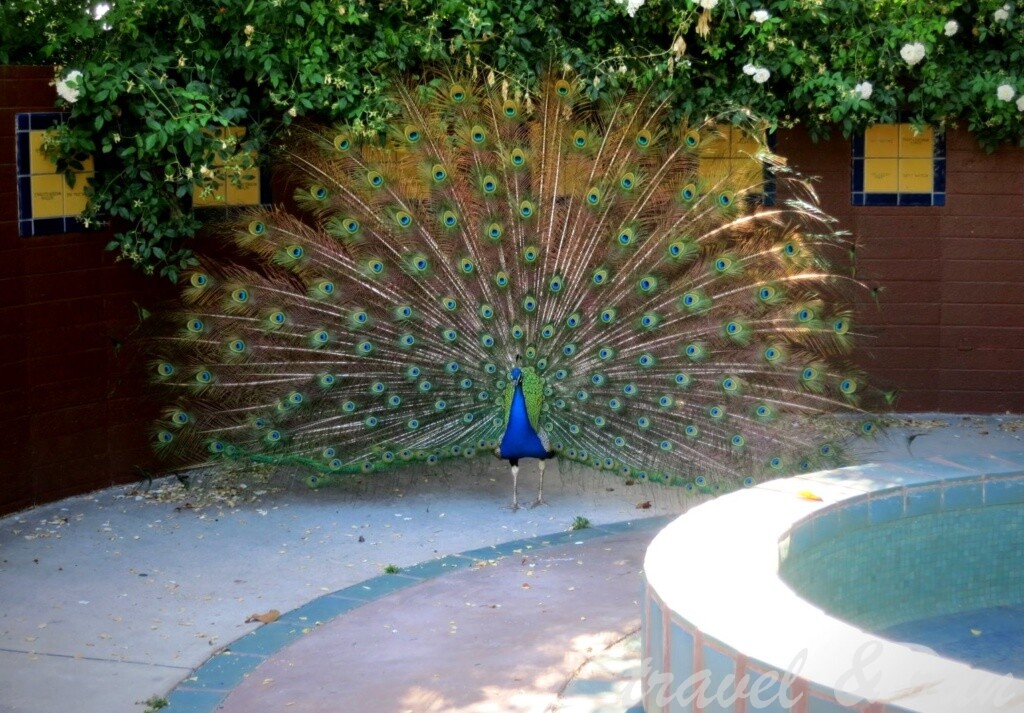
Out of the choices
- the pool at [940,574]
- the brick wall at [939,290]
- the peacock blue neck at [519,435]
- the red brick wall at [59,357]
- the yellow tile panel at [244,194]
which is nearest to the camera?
the pool at [940,574]

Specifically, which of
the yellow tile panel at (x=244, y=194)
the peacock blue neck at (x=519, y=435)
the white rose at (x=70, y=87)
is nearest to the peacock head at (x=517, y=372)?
the peacock blue neck at (x=519, y=435)

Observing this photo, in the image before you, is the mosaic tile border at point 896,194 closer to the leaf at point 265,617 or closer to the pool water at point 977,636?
the pool water at point 977,636

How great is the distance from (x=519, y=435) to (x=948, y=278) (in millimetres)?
4214

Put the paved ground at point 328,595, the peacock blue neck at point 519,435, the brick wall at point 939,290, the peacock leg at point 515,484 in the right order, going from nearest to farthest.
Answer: the paved ground at point 328,595 < the peacock blue neck at point 519,435 < the peacock leg at point 515,484 < the brick wall at point 939,290

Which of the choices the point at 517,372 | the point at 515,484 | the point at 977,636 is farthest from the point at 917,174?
the point at 977,636

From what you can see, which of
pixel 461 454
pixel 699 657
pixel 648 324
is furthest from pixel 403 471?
pixel 699 657

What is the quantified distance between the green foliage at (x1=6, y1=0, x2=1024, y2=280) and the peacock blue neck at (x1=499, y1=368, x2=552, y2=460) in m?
1.98

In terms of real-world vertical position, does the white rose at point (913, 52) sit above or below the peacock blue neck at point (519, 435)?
above

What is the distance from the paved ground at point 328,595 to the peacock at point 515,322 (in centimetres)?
41

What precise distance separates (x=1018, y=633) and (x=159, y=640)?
3797 millimetres

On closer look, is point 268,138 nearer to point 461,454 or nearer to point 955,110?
point 461,454

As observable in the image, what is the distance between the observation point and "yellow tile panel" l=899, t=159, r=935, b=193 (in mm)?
10328

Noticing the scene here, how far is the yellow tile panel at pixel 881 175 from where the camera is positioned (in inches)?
409

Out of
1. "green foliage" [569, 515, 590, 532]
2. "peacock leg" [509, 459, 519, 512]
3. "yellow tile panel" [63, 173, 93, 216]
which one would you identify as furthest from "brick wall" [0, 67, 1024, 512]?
"green foliage" [569, 515, 590, 532]
